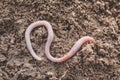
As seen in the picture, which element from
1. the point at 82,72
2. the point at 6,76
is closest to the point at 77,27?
the point at 82,72

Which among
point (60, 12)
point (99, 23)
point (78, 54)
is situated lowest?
point (78, 54)

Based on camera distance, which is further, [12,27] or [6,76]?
[12,27]

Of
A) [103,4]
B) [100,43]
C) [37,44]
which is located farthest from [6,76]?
[103,4]

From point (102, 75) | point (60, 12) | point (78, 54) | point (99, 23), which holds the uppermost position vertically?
point (60, 12)

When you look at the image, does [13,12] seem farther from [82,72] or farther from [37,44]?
[82,72]

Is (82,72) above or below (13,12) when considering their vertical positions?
below

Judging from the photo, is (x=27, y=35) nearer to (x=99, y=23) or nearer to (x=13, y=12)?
(x=13, y=12)
